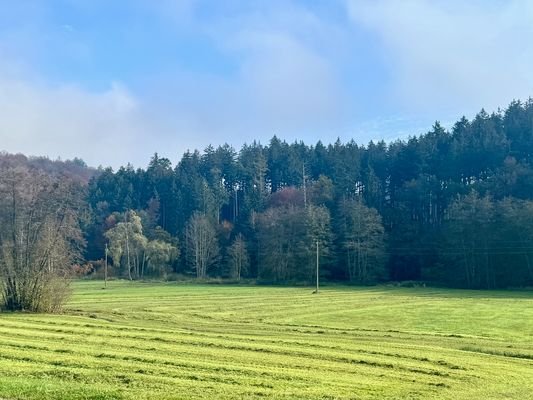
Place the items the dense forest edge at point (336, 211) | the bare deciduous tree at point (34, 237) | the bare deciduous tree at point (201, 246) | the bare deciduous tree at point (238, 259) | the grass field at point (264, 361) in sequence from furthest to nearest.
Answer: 1. the bare deciduous tree at point (201, 246)
2. the bare deciduous tree at point (238, 259)
3. the dense forest edge at point (336, 211)
4. the bare deciduous tree at point (34, 237)
5. the grass field at point (264, 361)

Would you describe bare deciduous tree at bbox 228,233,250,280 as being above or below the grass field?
above

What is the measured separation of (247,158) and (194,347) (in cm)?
13251

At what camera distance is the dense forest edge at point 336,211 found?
101 m

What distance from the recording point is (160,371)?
1691cm

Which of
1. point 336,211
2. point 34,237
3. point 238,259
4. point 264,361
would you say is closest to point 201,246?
point 238,259

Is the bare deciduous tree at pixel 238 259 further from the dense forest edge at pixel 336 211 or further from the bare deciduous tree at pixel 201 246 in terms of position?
the bare deciduous tree at pixel 201 246

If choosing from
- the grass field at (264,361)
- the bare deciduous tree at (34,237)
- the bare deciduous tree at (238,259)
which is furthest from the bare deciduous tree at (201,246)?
the grass field at (264,361)

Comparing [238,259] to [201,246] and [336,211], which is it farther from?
[336,211]

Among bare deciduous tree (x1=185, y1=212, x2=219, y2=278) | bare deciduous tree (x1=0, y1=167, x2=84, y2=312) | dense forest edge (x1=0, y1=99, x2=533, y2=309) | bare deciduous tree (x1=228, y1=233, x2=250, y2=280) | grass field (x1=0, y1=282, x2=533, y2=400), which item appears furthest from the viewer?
bare deciduous tree (x1=185, y1=212, x2=219, y2=278)

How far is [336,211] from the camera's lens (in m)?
119

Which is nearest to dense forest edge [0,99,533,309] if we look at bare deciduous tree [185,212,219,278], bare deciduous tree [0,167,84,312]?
bare deciduous tree [185,212,219,278]

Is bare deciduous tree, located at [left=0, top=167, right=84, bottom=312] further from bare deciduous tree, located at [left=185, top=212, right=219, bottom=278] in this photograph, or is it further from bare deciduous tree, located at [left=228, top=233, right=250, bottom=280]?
bare deciduous tree, located at [left=185, top=212, right=219, bottom=278]

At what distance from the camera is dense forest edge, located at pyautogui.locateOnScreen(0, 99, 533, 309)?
101 metres

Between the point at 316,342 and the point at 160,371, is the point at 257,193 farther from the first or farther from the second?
the point at 160,371
